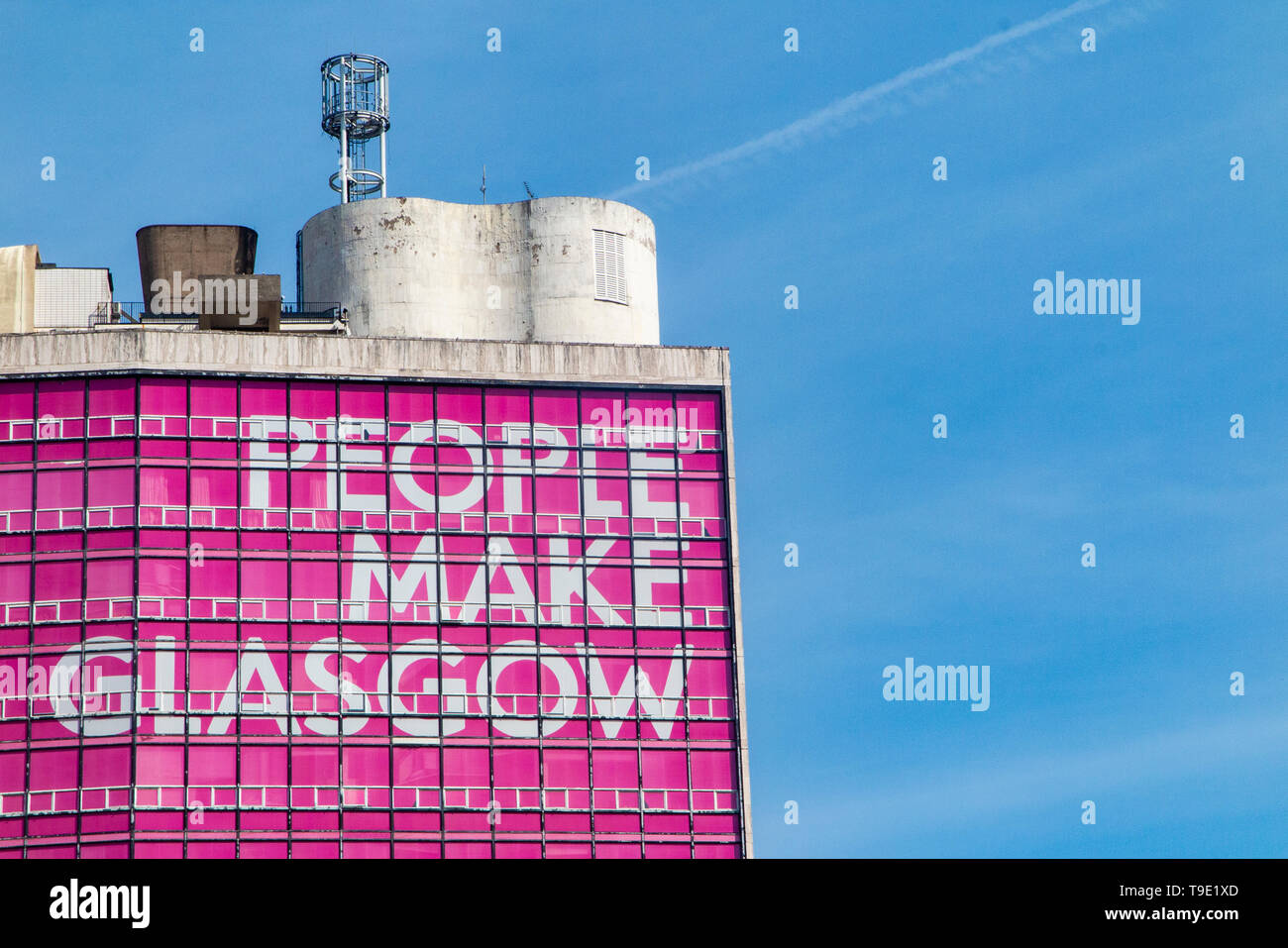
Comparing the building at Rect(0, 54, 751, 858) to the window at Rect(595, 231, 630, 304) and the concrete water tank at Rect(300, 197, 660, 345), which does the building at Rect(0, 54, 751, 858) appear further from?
the window at Rect(595, 231, 630, 304)

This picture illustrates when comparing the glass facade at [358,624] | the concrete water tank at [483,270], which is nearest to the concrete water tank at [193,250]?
the concrete water tank at [483,270]

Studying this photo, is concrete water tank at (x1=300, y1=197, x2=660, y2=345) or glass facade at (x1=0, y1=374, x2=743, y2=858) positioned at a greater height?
concrete water tank at (x1=300, y1=197, x2=660, y2=345)

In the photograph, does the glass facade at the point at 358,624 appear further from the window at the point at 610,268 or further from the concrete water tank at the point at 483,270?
the window at the point at 610,268

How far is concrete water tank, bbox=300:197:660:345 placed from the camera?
333ft

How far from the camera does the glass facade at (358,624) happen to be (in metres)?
86.1

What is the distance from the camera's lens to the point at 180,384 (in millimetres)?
91562

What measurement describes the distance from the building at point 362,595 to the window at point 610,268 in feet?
23.4

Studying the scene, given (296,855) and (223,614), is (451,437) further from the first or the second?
(296,855)

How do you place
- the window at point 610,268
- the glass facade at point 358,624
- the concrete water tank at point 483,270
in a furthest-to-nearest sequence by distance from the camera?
1. the window at point 610,268
2. the concrete water tank at point 483,270
3. the glass facade at point 358,624

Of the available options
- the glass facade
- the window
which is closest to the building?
the glass facade

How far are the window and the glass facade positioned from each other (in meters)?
9.13

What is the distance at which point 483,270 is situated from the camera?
10325cm

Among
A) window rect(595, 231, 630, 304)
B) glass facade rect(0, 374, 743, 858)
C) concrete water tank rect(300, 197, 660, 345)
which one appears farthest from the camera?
window rect(595, 231, 630, 304)
